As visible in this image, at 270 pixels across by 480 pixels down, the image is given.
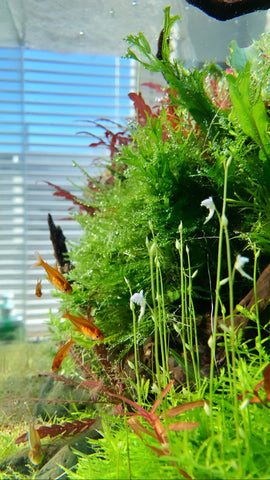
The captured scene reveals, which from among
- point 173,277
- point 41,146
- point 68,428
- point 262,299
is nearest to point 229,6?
point 173,277

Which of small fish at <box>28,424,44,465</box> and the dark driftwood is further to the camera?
small fish at <box>28,424,44,465</box>

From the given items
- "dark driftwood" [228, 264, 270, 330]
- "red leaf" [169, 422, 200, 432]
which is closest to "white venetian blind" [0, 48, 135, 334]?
"dark driftwood" [228, 264, 270, 330]

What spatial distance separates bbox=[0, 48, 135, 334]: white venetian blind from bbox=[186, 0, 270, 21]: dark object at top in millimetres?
2410

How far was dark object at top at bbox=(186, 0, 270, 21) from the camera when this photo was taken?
1.86 metres

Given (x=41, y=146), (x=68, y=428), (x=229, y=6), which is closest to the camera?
(x=68, y=428)

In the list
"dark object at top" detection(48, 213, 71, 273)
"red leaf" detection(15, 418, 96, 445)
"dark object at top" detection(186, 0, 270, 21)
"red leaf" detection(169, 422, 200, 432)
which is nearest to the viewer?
"red leaf" detection(169, 422, 200, 432)

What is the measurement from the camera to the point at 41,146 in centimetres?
487

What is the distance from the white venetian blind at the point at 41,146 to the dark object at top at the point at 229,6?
2410mm

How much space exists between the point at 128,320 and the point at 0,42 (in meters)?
2.69

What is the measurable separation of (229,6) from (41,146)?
3360 millimetres

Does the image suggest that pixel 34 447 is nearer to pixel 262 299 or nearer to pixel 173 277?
pixel 173 277

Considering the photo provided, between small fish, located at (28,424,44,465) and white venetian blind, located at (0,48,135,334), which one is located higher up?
white venetian blind, located at (0,48,135,334)

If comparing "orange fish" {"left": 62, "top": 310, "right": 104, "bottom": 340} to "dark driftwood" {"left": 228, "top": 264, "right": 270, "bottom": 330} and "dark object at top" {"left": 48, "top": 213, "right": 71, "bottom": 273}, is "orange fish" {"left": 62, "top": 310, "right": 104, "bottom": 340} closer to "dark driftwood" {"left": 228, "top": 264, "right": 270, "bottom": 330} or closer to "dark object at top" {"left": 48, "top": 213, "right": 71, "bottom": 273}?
"dark driftwood" {"left": 228, "top": 264, "right": 270, "bottom": 330}

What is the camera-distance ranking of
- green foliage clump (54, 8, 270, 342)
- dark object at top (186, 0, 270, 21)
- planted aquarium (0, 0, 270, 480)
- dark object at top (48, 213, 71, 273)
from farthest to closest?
1. dark object at top (48, 213, 71, 273)
2. dark object at top (186, 0, 270, 21)
3. green foliage clump (54, 8, 270, 342)
4. planted aquarium (0, 0, 270, 480)
